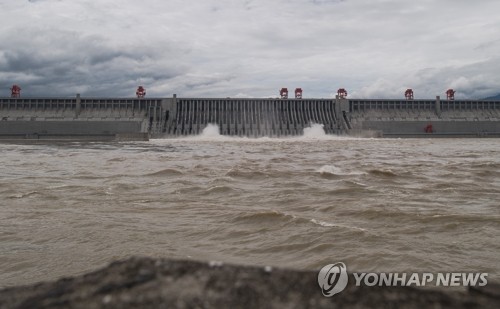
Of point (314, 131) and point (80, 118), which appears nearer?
point (80, 118)

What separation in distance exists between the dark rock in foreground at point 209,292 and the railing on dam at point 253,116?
4716cm

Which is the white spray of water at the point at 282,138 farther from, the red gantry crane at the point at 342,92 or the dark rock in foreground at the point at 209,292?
the dark rock in foreground at the point at 209,292

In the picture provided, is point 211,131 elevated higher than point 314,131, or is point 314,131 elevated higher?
point 314,131

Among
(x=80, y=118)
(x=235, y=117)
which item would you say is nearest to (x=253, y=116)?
(x=235, y=117)

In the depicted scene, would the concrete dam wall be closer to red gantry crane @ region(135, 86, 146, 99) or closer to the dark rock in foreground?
red gantry crane @ region(135, 86, 146, 99)

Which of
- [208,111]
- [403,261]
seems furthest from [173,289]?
[208,111]

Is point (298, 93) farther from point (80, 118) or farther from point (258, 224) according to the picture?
point (258, 224)

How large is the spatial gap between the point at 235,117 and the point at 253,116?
90.0 inches

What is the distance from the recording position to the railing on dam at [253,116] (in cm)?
4950

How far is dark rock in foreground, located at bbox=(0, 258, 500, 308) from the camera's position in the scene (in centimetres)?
108

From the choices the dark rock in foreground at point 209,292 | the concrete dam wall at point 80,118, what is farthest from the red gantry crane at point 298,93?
the dark rock in foreground at point 209,292

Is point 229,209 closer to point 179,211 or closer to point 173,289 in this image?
point 179,211

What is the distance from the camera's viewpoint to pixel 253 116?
51844 mm

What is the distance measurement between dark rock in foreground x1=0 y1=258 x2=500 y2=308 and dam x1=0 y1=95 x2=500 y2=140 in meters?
45.5
